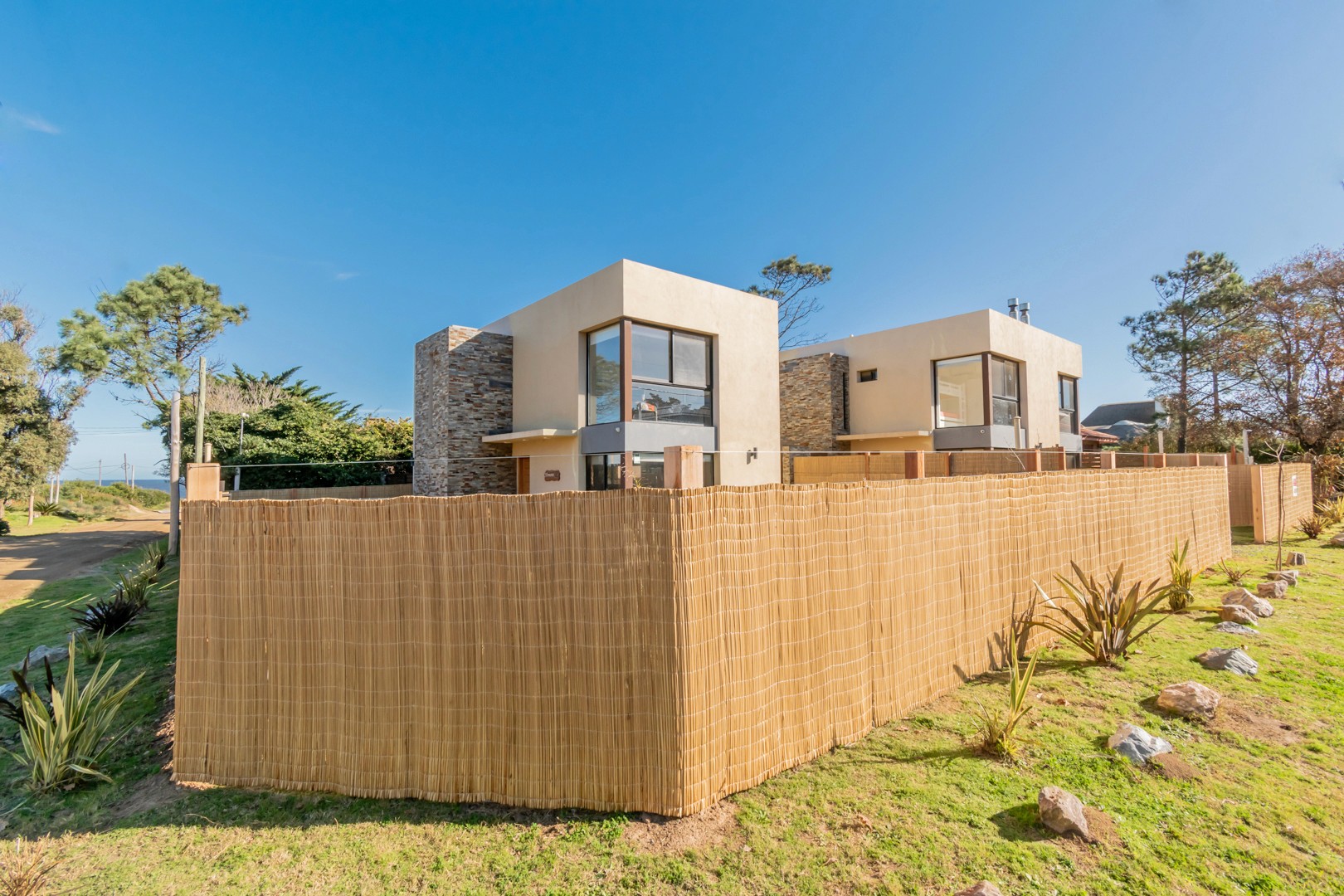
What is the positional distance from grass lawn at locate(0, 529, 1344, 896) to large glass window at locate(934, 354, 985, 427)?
1145 centimetres

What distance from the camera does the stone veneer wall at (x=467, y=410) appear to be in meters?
12.3

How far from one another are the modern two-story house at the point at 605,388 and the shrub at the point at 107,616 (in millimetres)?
5725

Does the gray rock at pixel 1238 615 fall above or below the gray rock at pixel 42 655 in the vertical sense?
above

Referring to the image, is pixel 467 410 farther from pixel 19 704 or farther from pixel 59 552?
pixel 59 552

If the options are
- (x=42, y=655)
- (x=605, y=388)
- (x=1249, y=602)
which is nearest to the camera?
(x=42, y=655)

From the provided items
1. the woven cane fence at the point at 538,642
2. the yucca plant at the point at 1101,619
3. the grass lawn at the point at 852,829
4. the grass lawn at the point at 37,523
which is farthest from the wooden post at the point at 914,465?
the grass lawn at the point at 37,523

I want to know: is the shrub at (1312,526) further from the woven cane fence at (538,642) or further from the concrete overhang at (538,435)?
the concrete overhang at (538,435)

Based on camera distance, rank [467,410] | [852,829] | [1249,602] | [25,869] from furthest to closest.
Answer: [467,410]
[1249,602]
[852,829]
[25,869]

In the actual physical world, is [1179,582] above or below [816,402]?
below

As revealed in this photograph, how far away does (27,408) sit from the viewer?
651 inches

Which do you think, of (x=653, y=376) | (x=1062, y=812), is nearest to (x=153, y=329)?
(x=653, y=376)

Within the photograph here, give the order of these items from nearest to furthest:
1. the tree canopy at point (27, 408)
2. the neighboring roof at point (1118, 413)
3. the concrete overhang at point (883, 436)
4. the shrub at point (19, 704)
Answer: the shrub at point (19, 704) < the concrete overhang at point (883, 436) < the tree canopy at point (27, 408) < the neighboring roof at point (1118, 413)

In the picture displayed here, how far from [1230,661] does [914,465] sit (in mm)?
2930

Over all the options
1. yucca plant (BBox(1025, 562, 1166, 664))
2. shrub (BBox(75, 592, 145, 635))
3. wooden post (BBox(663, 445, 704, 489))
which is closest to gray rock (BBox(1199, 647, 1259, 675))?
yucca plant (BBox(1025, 562, 1166, 664))
